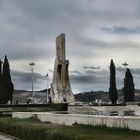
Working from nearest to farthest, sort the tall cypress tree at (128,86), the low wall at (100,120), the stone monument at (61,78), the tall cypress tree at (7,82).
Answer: the low wall at (100,120) → the tall cypress tree at (128,86) → the stone monument at (61,78) → the tall cypress tree at (7,82)

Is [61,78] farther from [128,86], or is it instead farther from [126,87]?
[128,86]

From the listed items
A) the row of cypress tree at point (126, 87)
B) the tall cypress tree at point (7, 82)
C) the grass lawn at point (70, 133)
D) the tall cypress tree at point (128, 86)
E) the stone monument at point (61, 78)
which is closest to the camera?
the grass lawn at point (70, 133)

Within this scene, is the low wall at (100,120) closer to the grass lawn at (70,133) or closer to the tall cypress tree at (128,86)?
the grass lawn at (70,133)

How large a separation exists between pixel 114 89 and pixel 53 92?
40.5 ft

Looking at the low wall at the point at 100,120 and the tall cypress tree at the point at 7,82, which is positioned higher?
the tall cypress tree at the point at 7,82

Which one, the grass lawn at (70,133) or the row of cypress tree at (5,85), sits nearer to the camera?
the grass lawn at (70,133)

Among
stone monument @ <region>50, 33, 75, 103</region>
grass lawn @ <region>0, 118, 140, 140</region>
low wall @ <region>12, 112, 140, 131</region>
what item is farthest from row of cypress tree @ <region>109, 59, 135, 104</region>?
grass lawn @ <region>0, 118, 140, 140</region>

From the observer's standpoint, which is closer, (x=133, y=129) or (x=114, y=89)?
(x=133, y=129)

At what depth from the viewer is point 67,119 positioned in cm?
3084

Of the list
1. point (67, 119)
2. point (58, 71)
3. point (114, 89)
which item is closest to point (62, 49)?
point (58, 71)

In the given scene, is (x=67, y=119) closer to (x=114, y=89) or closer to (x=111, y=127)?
(x=111, y=127)

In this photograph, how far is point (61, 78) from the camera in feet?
330

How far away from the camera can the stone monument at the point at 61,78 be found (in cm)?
9781

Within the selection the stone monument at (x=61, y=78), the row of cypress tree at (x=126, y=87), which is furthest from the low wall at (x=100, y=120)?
the stone monument at (x=61, y=78)
